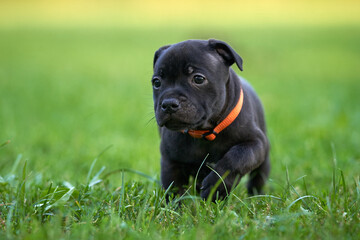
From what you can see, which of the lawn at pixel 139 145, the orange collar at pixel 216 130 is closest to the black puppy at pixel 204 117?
the orange collar at pixel 216 130

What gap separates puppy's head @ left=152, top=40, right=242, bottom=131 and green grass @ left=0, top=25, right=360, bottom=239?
59 centimetres

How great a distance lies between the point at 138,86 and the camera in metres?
12.5

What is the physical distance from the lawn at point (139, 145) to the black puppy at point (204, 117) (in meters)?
0.25

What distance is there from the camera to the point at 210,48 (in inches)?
149

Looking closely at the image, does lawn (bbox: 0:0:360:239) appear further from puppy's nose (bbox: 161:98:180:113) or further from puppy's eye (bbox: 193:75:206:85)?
puppy's eye (bbox: 193:75:206:85)

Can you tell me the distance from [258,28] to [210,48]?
21554mm

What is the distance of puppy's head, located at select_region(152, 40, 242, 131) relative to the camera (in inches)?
134

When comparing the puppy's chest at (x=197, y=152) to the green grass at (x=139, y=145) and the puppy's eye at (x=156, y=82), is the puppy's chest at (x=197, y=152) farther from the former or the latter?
the puppy's eye at (x=156, y=82)

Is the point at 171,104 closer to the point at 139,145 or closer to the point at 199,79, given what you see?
the point at 199,79

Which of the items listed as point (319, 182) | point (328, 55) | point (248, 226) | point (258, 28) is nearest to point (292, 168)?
point (319, 182)

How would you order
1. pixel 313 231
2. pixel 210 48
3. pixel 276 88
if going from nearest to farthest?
pixel 313 231 < pixel 210 48 < pixel 276 88

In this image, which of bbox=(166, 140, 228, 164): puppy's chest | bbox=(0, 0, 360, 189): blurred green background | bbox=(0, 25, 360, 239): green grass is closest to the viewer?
bbox=(0, 25, 360, 239): green grass

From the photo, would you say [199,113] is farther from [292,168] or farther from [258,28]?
[258,28]

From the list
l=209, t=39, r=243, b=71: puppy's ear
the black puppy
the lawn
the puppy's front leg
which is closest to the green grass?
the lawn
